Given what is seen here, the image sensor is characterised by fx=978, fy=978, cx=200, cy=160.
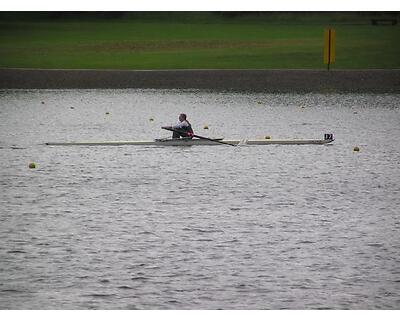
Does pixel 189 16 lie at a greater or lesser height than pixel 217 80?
greater

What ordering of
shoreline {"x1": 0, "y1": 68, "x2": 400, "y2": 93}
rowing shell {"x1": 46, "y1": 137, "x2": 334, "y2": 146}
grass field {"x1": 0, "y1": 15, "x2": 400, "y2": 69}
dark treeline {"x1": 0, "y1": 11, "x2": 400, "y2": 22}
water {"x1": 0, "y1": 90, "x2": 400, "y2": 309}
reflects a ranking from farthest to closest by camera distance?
1. dark treeline {"x1": 0, "y1": 11, "x2": 400, "y2": 22}
2. grass field {"x1": 0, "y1": 15, "x2": 400, "y2": 69}
3. shoreline {"x1": 0, "y1": 68, "x2": 400, "y2": 93}
4. rowing shell {"x1": 46, "y1": 137, "x2": 334, "y2": 146}
5. water {"x1": 0, "y1": 90, "x2": 400, "y2": 309}

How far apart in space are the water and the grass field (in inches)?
1014

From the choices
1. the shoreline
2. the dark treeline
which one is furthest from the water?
the dark treeline

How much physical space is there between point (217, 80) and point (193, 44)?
19.5 m

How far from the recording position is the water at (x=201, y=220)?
1489cm

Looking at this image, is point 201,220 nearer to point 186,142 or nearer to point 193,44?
point 186,142

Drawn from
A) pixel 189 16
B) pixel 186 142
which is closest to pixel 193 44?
pixel 189 16

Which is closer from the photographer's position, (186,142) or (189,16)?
(186,142)

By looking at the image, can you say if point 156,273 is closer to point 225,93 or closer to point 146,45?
point 225,93

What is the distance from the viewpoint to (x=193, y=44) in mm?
78125

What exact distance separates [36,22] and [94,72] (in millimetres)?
44526

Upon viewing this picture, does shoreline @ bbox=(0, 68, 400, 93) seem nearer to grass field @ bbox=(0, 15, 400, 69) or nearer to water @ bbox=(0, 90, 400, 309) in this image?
grass field @ bbox=(0, 15, 400, 69)

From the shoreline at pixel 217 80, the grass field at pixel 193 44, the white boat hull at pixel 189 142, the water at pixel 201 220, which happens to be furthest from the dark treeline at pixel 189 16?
the white boat hull at pixel 189 142

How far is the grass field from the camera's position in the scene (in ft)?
218
